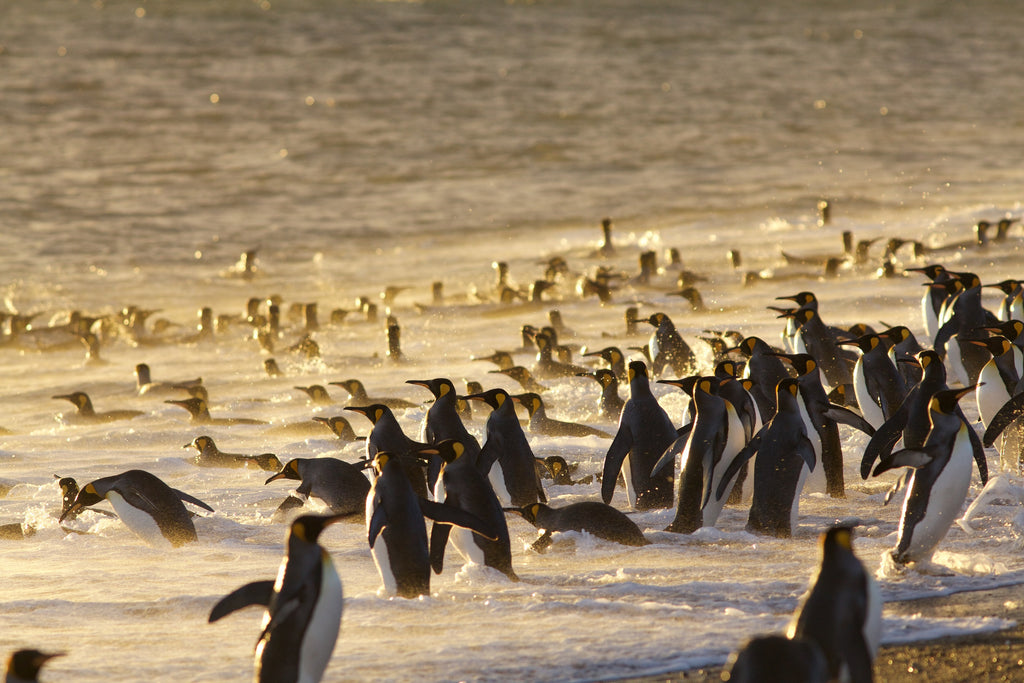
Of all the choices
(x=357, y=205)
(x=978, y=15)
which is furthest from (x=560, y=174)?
(x=978, y=15)

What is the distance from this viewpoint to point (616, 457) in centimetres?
643

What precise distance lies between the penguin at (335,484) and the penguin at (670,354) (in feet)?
12.9

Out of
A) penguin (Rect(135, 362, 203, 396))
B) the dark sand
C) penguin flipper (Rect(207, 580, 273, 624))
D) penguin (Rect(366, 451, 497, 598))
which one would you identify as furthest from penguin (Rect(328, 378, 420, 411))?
the dark sand

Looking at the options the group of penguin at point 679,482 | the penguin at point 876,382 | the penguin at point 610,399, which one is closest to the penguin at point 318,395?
the group of penguin at point 679,482

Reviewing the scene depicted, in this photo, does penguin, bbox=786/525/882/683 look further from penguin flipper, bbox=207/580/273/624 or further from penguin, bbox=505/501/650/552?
penguin, bbox=505/501/650/552

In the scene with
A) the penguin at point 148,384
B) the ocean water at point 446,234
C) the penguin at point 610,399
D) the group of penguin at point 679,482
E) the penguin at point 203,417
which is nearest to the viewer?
the group of penguin at point 679,482

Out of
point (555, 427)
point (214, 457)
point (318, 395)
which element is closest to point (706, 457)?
point (555, 427)

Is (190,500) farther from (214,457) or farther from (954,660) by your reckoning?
(954,660)

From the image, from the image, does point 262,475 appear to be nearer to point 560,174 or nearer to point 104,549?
point 104,549

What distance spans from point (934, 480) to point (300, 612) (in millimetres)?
2634

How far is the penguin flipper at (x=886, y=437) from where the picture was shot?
20.2 feet

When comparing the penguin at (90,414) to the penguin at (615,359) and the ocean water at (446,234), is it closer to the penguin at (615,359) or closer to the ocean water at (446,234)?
the ocean water at (446,234)

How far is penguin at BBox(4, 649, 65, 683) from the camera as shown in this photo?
131 inches

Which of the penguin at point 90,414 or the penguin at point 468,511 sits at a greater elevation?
the penguin at point 90,414
